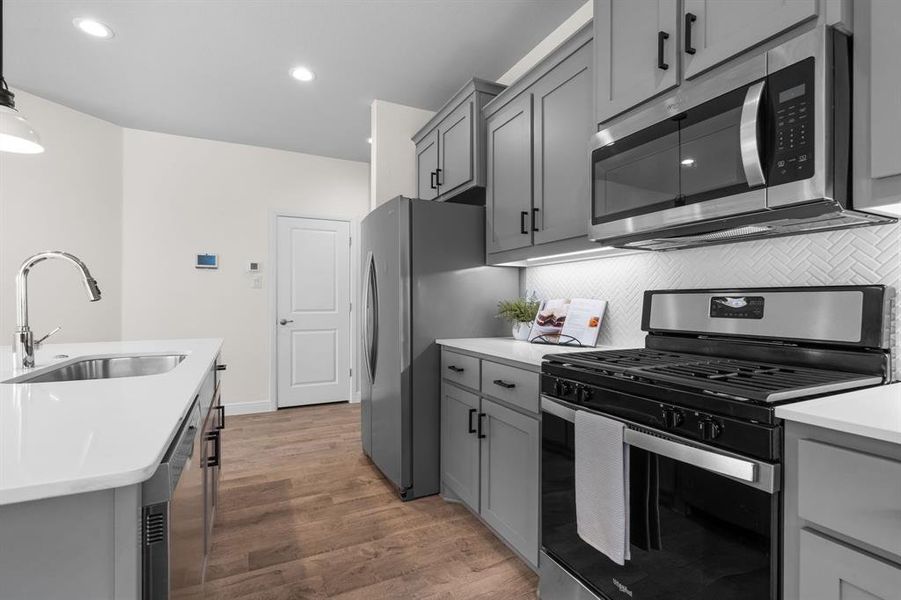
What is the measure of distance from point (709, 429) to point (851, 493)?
283mm

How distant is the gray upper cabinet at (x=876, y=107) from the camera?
42.4 inches

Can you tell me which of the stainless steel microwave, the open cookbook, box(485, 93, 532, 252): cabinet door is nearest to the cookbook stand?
the open cookbook

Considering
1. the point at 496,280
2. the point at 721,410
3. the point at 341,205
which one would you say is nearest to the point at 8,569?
the point at 721,410

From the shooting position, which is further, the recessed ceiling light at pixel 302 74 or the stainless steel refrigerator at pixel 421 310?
the recessed ceiling light at pixel 302 74

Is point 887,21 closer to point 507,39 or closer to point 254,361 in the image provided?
point 507,39

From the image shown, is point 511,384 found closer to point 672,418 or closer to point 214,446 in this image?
point 672,418

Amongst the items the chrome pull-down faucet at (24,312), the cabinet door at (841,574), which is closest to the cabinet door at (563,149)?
the cabinet door at (841,574)

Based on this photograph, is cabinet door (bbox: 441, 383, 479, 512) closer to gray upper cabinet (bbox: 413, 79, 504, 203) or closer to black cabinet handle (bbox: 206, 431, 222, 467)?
black cabinet handle (bbox: 206, 431, 222, 467)

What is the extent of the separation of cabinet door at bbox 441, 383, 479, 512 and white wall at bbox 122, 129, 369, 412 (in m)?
2.87

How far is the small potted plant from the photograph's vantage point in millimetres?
2572

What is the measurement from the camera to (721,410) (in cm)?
110

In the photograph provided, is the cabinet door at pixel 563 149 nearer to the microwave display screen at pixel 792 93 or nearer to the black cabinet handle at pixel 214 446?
the microwave display screen at pixel 792 93

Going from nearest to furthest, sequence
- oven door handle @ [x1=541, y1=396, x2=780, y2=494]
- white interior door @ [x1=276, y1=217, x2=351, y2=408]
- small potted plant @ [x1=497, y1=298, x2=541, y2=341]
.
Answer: oven door handle @ [x1=541, y1=396, x2=780, y2=494]
small potted plant @ [x1=497, y1=298, x2=541, y2=341]
white interior door @ [x1=276, y1=217, x2=351, y2=408]

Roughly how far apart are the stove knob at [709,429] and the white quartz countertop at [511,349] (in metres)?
0.70
